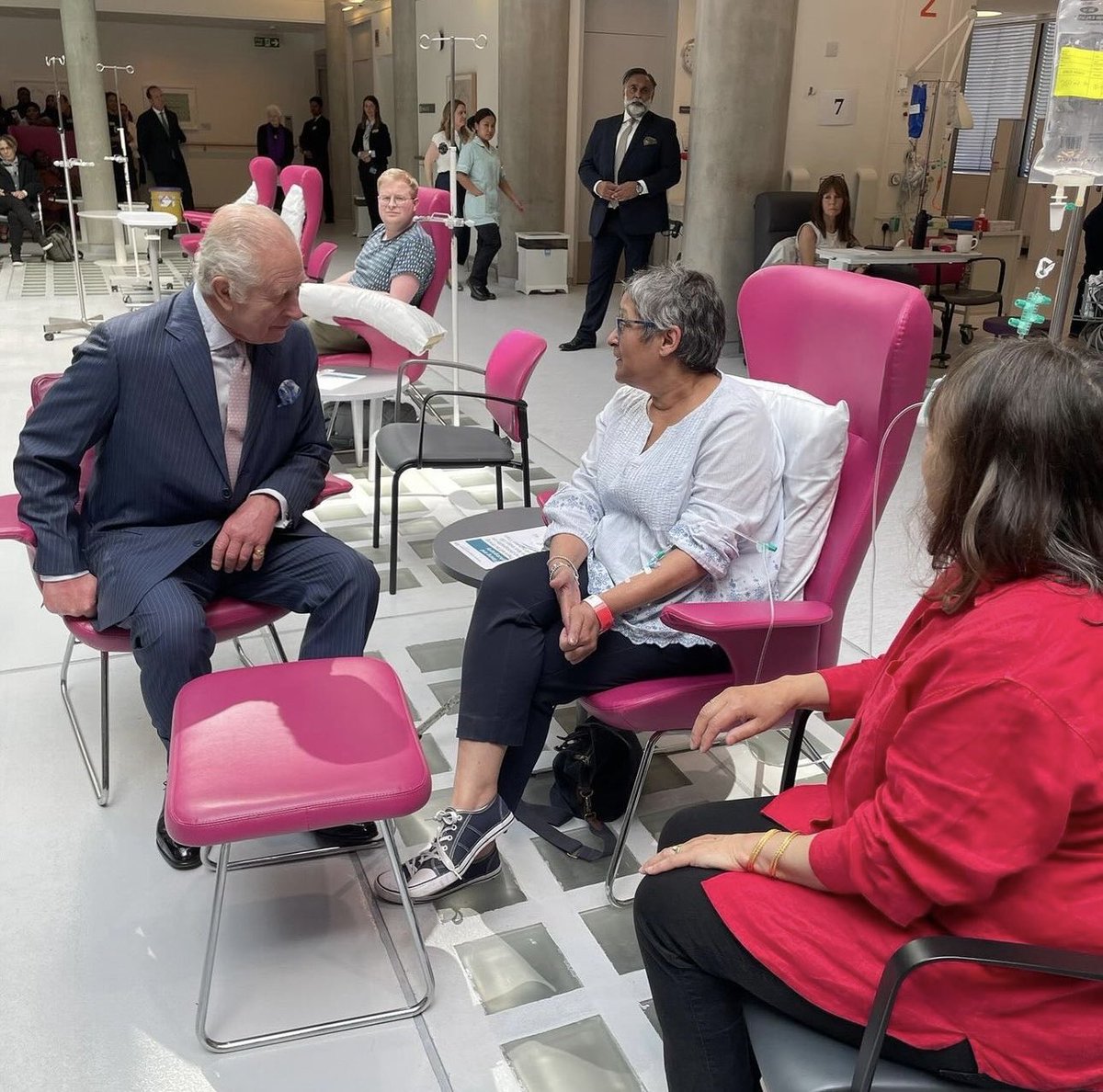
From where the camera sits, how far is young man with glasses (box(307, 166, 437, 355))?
471 cm

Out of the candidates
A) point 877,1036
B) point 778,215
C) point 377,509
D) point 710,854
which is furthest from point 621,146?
point 877,1036

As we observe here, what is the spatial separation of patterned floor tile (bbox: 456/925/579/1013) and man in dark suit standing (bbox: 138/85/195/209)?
12228 millimetres

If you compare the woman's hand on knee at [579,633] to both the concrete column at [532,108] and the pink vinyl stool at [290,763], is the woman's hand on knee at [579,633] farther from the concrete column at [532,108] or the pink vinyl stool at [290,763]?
the concrete column at [532,108]

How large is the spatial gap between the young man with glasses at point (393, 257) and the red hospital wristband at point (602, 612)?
2.87m

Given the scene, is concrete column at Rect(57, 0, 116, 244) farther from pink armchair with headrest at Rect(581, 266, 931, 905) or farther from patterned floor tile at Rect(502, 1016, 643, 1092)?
patterned floor tile at Rect(502, 1016, 643, 1092)

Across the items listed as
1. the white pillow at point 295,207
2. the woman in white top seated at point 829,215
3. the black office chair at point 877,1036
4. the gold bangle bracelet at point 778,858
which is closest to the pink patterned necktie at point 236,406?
the gold bangle bracelet at point 778,858

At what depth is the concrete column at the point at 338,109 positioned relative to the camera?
15.3 metres

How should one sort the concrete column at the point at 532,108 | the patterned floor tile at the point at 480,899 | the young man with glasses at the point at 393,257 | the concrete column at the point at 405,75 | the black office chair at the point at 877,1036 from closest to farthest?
the black office chair at the point at 877,1036, the patterned floor tile at the point at 480,899, the young man with glasses at the point at 393,257, the concrete column at the point at 532,108, the concrete column at the point at 405,75

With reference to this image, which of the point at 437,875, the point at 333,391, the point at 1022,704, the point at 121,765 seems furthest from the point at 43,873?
the point at 333,391

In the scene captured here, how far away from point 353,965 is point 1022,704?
1.37 metres

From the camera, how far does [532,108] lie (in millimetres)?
9547

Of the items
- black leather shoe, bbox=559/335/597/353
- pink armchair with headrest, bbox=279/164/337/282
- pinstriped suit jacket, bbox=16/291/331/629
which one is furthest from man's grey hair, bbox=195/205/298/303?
black leather shoe, bbox=559/335/597/353

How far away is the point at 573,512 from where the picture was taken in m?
2.41

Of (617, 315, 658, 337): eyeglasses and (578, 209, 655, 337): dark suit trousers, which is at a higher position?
(617, 315, 658, 337): eyeglasses
